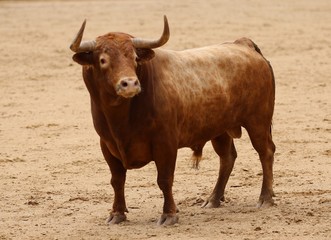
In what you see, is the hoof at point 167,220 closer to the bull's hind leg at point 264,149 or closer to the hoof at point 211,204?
the hoof at point 211,204

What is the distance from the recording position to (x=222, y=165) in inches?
400

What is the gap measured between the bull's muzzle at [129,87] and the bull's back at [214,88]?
575 millimetres

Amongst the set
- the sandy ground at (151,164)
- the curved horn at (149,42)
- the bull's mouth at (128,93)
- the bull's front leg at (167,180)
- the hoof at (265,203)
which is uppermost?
the curved horn at (149,42)

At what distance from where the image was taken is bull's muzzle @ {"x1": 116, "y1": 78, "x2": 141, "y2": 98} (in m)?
8.47

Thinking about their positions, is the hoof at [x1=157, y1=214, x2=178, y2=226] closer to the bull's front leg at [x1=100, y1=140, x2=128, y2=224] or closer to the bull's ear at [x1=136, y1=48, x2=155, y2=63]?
the bull's front leg at [x1=100, y1=140, x2=128, y2=224]

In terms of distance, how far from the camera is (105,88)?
28.9ft

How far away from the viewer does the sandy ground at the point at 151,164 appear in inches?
363

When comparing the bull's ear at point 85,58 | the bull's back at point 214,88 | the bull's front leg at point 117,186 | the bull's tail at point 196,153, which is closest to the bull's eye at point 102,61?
the bull's ear at point 85,58

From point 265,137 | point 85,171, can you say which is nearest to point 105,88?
point 265,137

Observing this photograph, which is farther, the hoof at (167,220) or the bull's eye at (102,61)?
the hoof at (167,220)

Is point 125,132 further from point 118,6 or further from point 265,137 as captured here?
point 118,6

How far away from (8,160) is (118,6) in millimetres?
13587

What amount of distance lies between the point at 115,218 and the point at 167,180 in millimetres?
571

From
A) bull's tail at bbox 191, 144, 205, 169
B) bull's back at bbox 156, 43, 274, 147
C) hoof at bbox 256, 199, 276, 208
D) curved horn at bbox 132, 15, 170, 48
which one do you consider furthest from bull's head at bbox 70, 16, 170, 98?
hoof at bbox 256, 199, 276, 208
